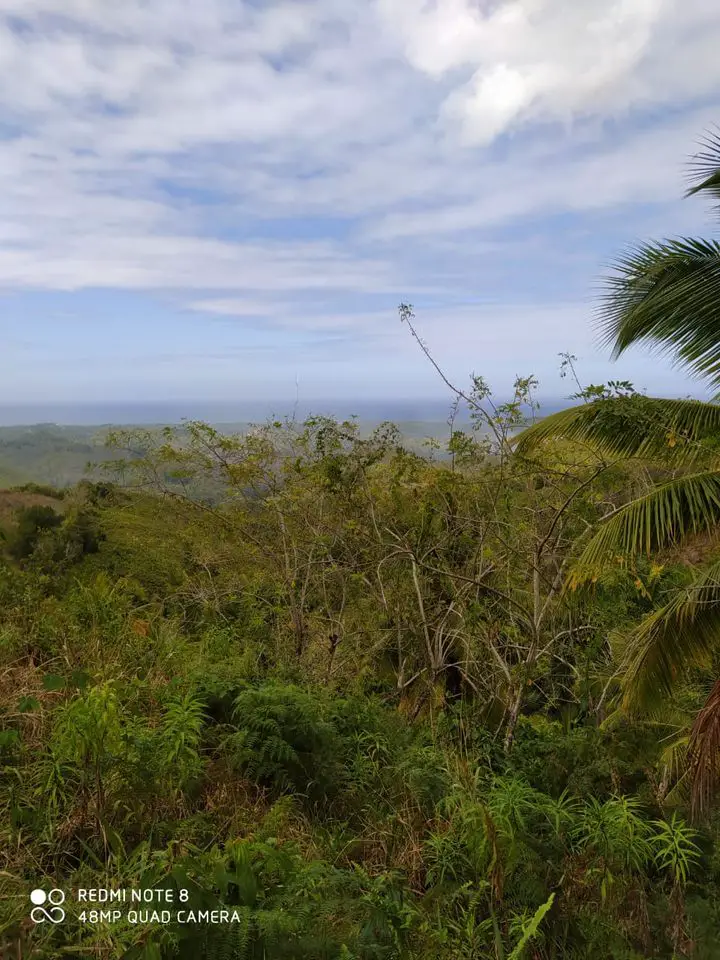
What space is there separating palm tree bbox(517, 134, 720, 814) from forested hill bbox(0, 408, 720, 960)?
0.07 meters

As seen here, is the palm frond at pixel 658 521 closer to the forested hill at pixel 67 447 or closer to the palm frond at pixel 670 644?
the palm frond at pixel 670 644

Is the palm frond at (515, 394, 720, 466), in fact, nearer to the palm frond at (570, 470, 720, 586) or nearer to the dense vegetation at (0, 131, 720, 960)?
the dense vegetation at (0, 131, 720, 960)

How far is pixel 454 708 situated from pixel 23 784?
4.27m

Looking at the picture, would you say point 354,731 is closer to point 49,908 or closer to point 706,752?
point 706,752

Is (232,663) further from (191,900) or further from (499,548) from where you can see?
(499,548)

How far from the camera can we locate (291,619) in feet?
23.3

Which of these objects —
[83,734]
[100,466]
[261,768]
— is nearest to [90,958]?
[83,734]

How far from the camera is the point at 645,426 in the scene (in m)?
4.71

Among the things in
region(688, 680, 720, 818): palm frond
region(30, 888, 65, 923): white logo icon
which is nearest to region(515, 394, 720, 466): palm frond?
region(688, 680, 720, 818): palm frond

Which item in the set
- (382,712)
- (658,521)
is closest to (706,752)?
(658,521)

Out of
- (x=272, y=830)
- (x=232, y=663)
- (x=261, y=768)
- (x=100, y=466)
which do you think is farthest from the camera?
(x=100, y=466)

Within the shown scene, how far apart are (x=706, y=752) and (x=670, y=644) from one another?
37.0 inches

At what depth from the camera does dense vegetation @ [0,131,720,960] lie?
2602 mm

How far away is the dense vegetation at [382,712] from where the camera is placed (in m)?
2.60
